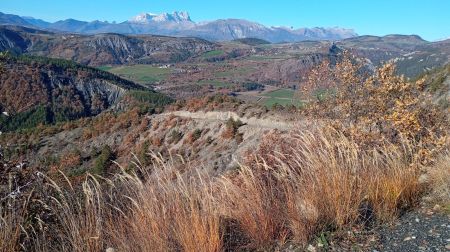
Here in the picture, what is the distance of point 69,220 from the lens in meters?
4.19

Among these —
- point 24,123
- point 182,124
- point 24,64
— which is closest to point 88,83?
point 24,64

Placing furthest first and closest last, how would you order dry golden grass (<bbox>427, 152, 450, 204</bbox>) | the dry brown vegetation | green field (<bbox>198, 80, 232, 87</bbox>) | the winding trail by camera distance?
1. green field (<bbox>198, 80, 232, 87</bbox>)
2. the winding trail
3. dry golden grass (<bbox>427, 152, 450, 204</bbox>)
4. the dry brown vegetation

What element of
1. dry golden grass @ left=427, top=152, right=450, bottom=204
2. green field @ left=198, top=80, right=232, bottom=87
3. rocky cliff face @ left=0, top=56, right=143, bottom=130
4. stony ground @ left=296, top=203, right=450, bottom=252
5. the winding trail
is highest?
dry golden grass @ left=427, top=152, right=450, bottom=204

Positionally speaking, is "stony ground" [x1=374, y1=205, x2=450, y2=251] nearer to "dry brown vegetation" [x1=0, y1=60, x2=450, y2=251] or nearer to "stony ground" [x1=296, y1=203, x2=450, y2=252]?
"stony ground" [x1=296, y1=203, x2=450, y2=252]

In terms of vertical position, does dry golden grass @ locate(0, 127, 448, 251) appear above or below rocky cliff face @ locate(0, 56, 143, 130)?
above

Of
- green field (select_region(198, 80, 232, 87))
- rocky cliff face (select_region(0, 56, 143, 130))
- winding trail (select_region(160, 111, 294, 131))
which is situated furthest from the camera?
green field (select_region(198, 80, 232, 87))

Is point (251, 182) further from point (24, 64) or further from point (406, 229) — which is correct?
point (24, 64)

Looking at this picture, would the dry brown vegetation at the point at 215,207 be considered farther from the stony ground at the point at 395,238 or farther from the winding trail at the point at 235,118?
the winding trail at the point at 235,118

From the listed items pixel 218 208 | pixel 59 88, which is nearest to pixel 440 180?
pixel 218 208

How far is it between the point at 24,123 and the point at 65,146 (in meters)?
48.9

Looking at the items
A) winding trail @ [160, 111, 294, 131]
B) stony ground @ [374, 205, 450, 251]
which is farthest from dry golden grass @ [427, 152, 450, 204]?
winding trail @ [160, 111, 294, 131]

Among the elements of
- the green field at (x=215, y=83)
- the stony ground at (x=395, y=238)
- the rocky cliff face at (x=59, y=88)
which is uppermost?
the stony ground at (x=395, y=238)

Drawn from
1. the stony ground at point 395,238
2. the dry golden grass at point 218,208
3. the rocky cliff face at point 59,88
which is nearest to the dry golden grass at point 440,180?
the dry golden grass at point 218,208

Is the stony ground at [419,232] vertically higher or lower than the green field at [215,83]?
higher
